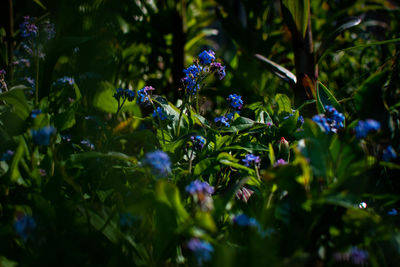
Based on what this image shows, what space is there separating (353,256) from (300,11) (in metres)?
1.21

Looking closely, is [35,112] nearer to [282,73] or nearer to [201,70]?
[201,70]

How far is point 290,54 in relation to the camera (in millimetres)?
2707

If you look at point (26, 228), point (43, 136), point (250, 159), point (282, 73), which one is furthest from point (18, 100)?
point (282, 73)

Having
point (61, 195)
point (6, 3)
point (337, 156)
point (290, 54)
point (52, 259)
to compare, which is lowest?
point (52, 259)

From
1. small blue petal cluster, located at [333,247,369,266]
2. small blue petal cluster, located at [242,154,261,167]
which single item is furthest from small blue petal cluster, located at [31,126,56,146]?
small blue petal cluster, located at [333,247,369,266]

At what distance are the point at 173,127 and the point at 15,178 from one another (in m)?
0.61

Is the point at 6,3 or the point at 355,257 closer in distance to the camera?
the point at 355,257

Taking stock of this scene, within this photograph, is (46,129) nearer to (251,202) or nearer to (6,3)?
(251,202)

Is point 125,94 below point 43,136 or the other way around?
the other way around

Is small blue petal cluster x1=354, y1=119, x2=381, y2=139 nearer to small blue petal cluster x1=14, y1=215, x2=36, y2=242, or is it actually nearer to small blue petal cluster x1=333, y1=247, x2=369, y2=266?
small blue petal cluster x1=333, y1=247, x2=369, y2=266

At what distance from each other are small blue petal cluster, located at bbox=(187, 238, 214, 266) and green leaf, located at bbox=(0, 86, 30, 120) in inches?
28.4

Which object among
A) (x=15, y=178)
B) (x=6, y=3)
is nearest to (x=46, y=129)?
(x=15, y=178)

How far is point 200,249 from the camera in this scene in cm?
78

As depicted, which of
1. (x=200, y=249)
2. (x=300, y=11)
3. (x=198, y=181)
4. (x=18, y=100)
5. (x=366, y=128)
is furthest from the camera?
(x=300, y=11)
